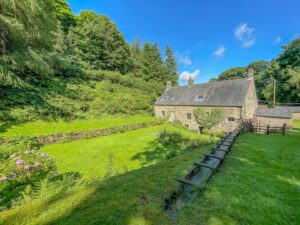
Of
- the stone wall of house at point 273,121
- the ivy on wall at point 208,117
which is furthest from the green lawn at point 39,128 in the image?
the stone wall of house at point 273,121

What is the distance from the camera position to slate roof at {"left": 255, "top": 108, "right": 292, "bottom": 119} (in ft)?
56.7

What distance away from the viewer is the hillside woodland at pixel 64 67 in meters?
11.7

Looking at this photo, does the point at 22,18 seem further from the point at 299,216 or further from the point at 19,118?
the point at 299,216

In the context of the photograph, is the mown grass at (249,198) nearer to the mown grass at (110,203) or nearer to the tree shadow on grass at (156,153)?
the mown grass at (110,203)

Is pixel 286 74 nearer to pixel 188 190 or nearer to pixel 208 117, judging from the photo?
pixel 208 117

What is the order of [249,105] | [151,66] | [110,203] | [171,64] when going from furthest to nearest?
[171,64] < [151,66] < [249,105] < [110,203]

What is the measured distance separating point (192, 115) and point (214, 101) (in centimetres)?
336

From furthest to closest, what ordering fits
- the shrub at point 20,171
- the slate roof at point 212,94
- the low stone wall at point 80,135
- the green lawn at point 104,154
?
the slate roof at point 212,94 → the low stone wall at point 80,135 → the green lawn at point 104,154 → the shrub at point 20,171

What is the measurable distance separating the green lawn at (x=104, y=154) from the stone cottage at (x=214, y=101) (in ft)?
30.6

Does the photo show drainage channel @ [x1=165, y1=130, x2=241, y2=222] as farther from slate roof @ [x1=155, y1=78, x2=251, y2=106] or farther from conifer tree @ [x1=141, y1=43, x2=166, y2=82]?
conifer tree @ [x1=141, y1=43, x2=166, y2=82]

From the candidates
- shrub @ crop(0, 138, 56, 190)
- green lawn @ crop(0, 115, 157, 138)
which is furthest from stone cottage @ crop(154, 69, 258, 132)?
shrub @ crop(0, 138, 56, 190)

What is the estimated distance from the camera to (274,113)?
59.3ft

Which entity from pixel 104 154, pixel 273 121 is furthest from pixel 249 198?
pixel 273 121

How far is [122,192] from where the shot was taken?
8.97 feet
